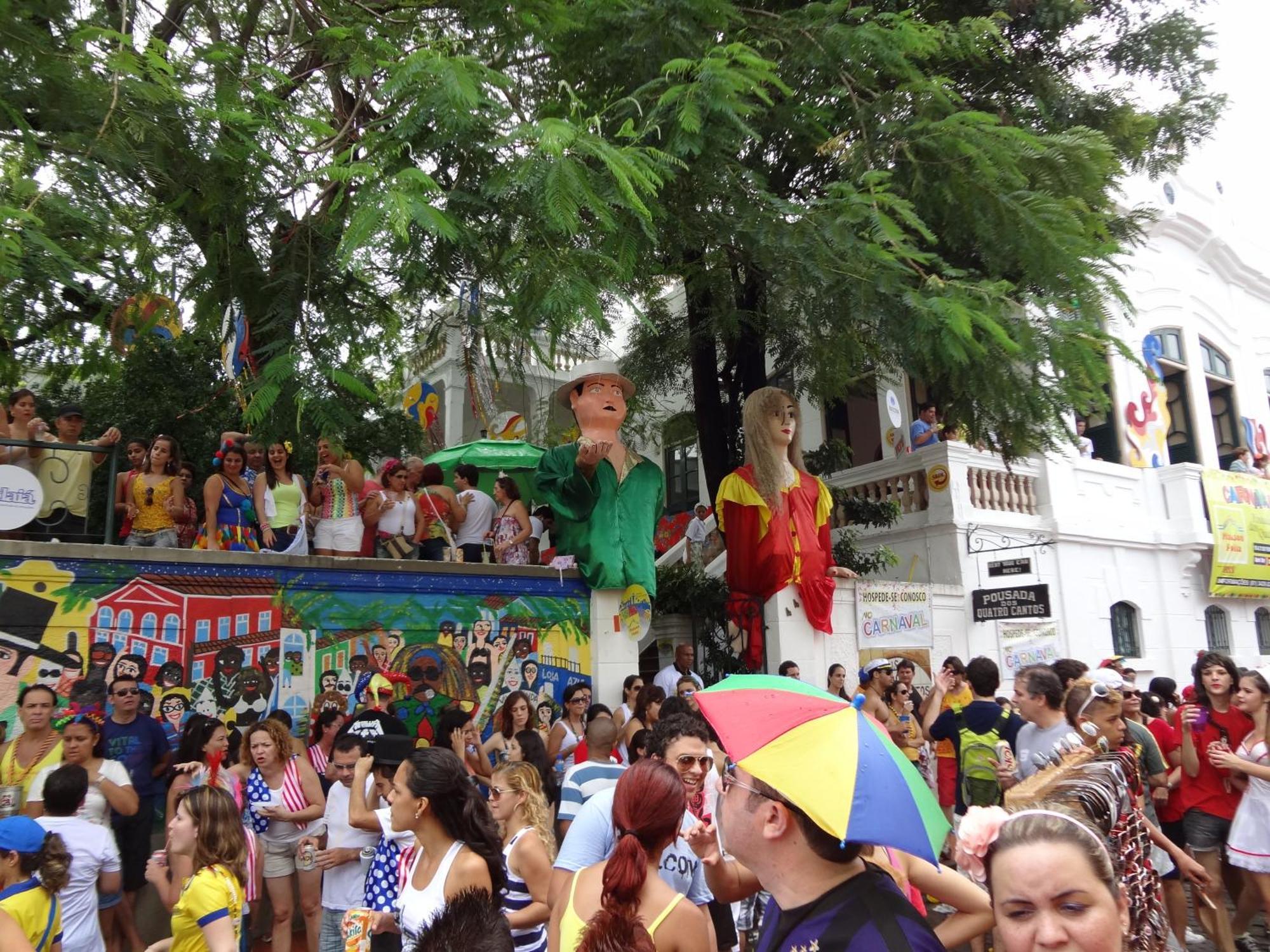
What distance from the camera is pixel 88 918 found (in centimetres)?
453

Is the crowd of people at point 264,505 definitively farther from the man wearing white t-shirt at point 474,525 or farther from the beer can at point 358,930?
the beer can at point 358,930

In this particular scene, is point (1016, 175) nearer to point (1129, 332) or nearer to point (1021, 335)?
point (1021, 335)

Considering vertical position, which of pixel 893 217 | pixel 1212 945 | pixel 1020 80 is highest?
pixel 1020 80

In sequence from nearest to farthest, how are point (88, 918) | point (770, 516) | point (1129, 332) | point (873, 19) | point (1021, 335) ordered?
point (88, 918), point (1021, 335), point (873, 19), point (770, 516), point (1129, 332)

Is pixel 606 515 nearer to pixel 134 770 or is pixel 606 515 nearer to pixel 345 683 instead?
pixel 345 683

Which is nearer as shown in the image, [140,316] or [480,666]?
[140,316]

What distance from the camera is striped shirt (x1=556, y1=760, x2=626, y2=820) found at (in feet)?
15.7

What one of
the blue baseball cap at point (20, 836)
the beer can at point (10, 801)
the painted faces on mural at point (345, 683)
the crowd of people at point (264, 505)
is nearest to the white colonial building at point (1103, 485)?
the crowd of people at point (264, 505)

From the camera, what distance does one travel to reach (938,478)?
13578mm

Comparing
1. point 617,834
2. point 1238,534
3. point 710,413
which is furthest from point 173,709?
point 1238,534

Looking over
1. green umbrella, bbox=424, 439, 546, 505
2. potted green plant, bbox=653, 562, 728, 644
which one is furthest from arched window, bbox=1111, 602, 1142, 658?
green umbrella, bbox=424, 439, 546, 505

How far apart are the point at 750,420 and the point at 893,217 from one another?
2472mm

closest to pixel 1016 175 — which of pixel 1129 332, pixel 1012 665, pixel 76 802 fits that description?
pixel 76 802

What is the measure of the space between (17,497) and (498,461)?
5.75 metres
